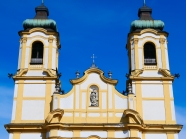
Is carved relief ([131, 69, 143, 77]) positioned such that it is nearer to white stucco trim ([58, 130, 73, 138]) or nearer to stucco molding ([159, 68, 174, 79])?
stucco molding ([159, 68, 174, 79])

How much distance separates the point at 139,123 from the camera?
82.1ft

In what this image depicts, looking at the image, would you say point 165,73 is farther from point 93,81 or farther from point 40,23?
point 40,23

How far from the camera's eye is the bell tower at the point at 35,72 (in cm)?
2608

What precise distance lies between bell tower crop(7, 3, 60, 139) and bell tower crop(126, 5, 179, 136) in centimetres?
562

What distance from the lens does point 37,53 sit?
2831cm

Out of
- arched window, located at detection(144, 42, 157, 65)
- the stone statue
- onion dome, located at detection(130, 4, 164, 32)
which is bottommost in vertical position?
the stone statue

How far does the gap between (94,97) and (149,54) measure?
213 inches

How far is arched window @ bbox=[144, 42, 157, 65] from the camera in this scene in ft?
92.0

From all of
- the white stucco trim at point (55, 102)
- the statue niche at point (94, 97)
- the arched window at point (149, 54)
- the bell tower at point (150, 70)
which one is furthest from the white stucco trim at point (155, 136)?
the white stucco trim at point (55, 102)

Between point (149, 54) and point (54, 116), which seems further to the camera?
point (149, 54)

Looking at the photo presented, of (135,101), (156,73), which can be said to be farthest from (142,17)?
(135,101)

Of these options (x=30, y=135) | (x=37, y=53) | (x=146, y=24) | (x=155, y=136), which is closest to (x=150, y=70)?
(x=146, y=24)

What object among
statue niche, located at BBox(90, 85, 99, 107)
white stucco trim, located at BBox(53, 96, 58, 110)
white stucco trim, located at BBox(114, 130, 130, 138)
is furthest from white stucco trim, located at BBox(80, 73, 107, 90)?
white stucco trim, located at BBox(114, 130, 130, 138)

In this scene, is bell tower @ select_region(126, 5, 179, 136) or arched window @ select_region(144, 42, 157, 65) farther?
arched window @ select_region(144, 42, 157, 65)
